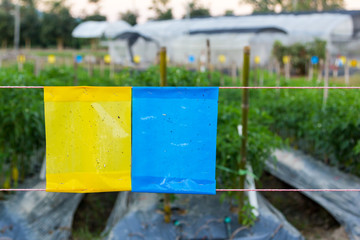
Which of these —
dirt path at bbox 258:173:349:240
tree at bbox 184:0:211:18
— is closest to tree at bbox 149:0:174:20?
tree at bbox 184:0:211:18

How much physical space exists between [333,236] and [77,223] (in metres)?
2.68

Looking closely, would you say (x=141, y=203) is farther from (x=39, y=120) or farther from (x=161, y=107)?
(x=161, y=107)

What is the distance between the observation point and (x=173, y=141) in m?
2.35

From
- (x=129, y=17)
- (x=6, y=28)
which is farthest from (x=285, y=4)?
(x=6, y=28)

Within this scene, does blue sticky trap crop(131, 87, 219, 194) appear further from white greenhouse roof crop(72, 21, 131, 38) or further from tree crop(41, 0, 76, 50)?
tree crop(41, 0, 76, 50)

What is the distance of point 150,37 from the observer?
25.3m

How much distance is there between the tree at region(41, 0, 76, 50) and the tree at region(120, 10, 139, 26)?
17.6 feet

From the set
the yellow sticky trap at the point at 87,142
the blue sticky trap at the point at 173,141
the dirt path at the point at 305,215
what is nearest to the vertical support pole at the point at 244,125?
the dirt path at the point at 305,215

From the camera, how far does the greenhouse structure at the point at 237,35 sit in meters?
21.4

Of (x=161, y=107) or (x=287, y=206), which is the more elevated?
(x=161, y=107)

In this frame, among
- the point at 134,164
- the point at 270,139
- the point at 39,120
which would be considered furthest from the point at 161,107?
the point at 39,120

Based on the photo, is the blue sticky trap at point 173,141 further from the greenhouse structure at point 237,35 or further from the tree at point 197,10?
the tree at point 197,10

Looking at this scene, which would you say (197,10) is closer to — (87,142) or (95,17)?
(95,17)

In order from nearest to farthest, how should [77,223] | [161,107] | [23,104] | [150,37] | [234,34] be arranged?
[161,107], [23,104], [77,223], [234,34], [150,37]
